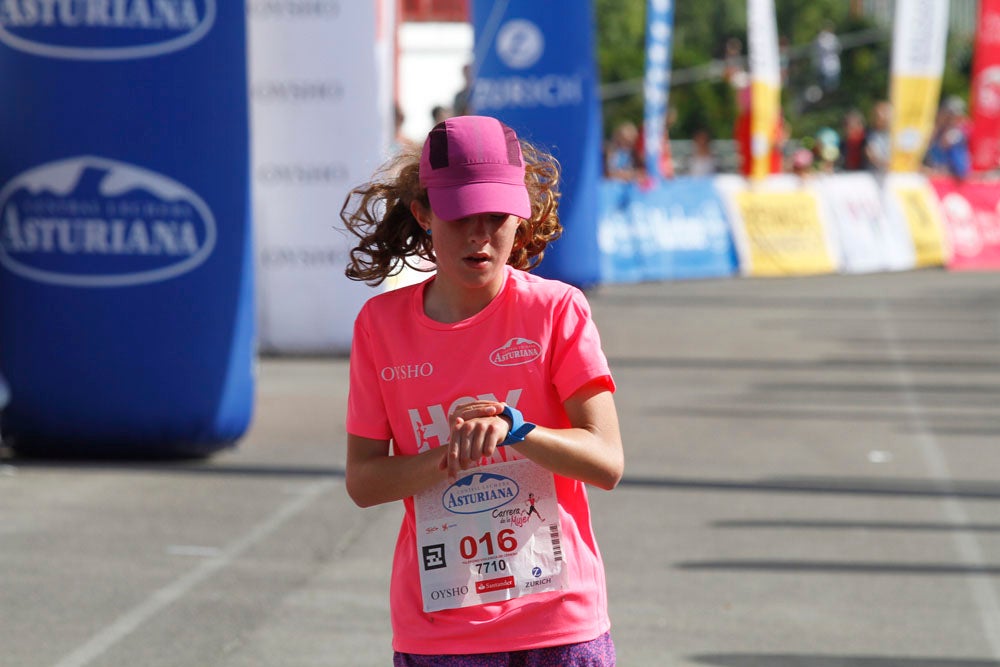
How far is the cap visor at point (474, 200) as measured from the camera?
9.23ft

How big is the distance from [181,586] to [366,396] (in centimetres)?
346

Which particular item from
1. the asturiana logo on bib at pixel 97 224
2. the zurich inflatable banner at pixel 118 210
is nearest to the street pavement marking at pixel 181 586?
the zurich inflatable banner at pixel 118 210

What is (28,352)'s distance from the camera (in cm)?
828

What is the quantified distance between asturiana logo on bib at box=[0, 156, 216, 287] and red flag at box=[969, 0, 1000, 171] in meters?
20.0

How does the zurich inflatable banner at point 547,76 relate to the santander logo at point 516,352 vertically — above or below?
above

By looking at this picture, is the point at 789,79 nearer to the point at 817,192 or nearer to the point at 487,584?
the point at 817,192

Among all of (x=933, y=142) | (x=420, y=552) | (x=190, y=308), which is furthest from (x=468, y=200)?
(x=933, y=142)

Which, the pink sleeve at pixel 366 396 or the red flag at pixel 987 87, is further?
the red flag at pixel 987 87

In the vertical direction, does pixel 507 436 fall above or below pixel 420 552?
above

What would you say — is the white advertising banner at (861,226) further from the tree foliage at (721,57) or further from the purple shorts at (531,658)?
the tree foliage at (721,57)

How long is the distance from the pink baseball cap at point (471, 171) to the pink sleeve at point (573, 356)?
20cm

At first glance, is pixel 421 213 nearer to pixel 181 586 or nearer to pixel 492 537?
pixel 492 537

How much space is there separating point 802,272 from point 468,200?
2136 centimetres

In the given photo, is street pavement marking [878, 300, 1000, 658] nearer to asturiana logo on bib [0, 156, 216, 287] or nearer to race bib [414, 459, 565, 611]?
race bib [414, 459, 565, 611]
